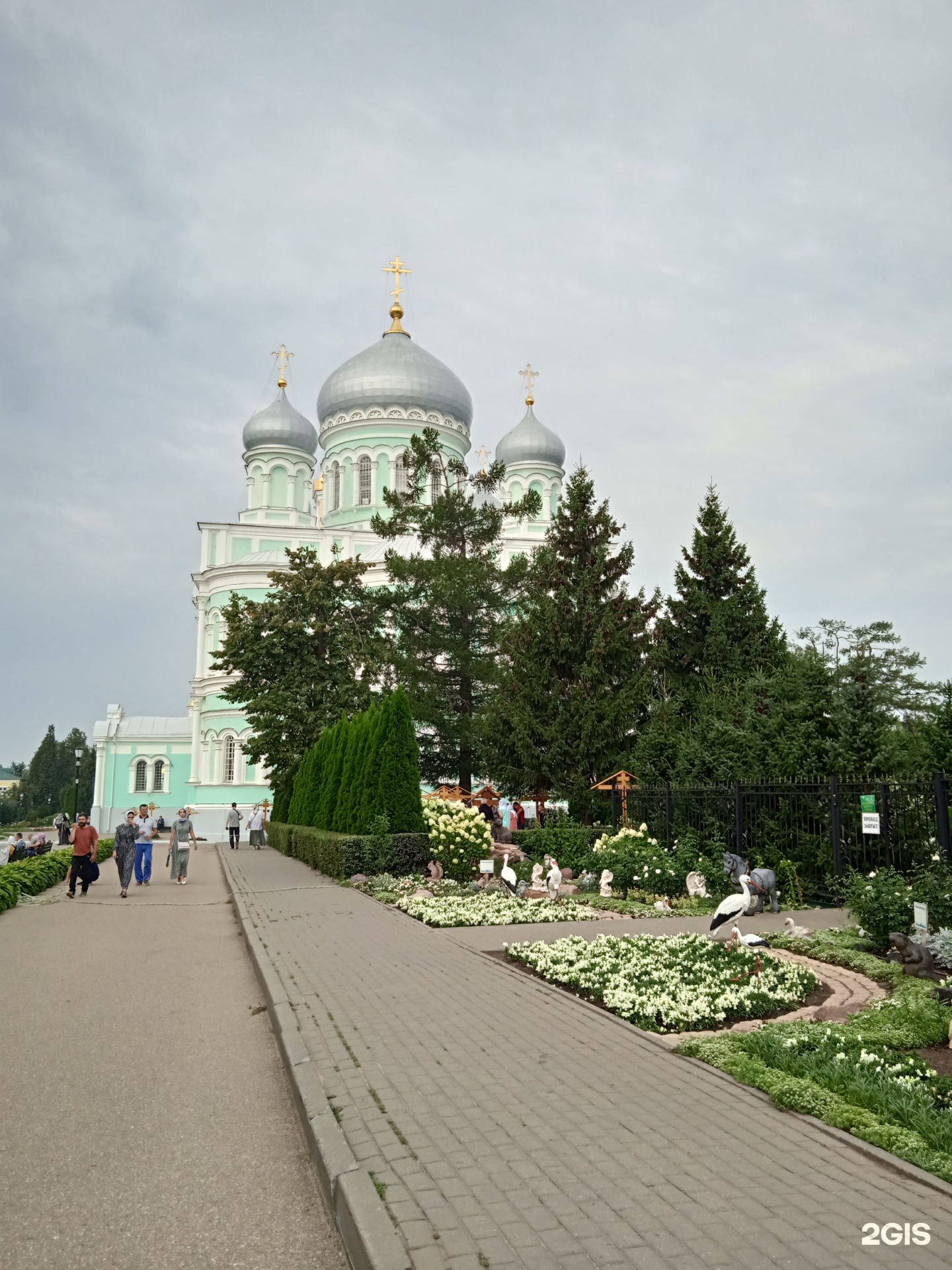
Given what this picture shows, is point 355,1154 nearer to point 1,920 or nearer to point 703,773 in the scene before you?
point 1,920

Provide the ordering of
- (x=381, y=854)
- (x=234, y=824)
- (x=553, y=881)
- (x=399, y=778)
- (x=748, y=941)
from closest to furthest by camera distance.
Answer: (x=748, y=941) < (x=553, y=881) < (x=381, y=854) < (x=399, y=778) < (x=234, y=824)

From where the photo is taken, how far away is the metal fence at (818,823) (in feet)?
40.3

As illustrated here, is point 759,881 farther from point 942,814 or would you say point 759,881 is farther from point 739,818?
point 942,814

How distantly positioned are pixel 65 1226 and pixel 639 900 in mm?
11103

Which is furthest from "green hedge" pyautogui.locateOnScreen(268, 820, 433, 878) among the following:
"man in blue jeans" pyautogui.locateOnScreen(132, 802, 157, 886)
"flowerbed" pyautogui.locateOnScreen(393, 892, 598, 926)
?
"man in blue jeans" pyautogui.locateOnScreen(132, 802, 157, 886)

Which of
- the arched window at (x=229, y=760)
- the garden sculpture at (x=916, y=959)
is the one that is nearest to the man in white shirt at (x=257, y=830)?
the arched window at (x=229, y=760)

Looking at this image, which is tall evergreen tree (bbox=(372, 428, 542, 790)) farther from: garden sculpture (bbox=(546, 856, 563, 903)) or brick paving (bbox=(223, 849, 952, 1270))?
brick paving (bbox=(223, 849, 952, 1270))

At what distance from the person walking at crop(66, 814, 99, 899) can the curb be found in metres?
11.5

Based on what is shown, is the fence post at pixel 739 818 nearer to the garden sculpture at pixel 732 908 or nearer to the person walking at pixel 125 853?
the garden sculpture at pixel 732 908

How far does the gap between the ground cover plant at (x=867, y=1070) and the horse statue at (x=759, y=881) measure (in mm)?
5477

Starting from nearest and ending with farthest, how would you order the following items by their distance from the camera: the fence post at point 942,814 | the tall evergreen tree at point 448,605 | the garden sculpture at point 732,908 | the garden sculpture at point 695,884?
the garden sculpture at point 732,908 < the fence post at point 942,814 < the garden sculpture at point 695,884 < the tall evergreen tree at point 448,605

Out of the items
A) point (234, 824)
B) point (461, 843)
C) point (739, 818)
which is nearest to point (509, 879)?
point (461, 843)

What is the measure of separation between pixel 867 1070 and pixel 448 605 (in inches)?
921

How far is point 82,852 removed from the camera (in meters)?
17.4
